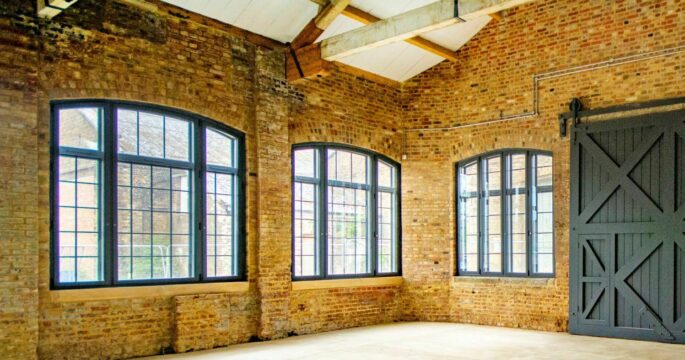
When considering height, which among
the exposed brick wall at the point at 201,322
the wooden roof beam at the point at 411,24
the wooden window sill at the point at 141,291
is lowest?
the exposed brick wall at the point at 201,322

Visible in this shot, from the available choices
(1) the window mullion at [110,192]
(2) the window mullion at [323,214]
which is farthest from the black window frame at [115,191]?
(2) the window mullion at [323,214]

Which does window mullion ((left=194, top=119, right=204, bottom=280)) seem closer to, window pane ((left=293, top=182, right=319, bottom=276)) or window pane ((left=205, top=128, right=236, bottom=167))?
window pane ((left=205, top=128, right=236, bottom=167))

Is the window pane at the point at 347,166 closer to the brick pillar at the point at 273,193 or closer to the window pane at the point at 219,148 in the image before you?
the brick pillar at the point at 273,193

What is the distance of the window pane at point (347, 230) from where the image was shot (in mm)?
10031

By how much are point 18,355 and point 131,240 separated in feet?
5.78

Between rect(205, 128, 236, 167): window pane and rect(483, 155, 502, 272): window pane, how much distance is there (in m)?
4.48

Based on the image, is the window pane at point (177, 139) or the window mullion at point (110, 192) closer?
the window mullion at point (110, 192)

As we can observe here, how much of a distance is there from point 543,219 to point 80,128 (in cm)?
696

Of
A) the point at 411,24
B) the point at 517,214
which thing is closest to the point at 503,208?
the point at 517,214

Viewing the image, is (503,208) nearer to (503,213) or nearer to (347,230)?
(503,213)

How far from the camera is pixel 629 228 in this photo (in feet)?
28.8

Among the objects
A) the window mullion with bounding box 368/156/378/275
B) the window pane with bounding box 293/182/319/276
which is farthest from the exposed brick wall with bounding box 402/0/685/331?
the window pane with bounding box 293/182/319/276

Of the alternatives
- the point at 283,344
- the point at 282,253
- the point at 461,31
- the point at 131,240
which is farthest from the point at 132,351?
the point at 461,31

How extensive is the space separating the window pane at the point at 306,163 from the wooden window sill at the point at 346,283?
66.8 inches
